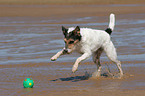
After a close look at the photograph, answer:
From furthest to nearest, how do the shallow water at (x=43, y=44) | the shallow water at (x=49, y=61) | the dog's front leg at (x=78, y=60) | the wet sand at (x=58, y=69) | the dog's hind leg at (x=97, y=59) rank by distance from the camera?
the shallow water at (x=43, y=44)
the dog's hind leg at (x=97, y=59)
the dog's front leg at (x=78, y=60)
the shallow water at (x=49, y=61)
the wet sand at (x=58, y=69)

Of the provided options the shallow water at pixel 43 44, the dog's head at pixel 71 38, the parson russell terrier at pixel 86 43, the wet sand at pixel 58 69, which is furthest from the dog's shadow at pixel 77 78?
the shallow water at pixel 43 44

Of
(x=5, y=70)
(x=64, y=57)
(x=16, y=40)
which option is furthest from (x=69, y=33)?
(x=16, y=40)

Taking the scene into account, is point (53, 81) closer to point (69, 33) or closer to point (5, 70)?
point (69, 33)

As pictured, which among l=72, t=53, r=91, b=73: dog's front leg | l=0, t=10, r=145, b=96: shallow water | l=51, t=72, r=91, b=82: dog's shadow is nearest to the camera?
l=0, t=10, r=145, b=96: shallow water

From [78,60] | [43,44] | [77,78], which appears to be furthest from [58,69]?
[43,44]

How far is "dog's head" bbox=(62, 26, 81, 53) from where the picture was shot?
8.48 m

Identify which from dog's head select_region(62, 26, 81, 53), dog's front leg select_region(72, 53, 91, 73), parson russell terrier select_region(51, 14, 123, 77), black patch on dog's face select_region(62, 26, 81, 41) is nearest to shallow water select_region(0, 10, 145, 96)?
dog's front leg select_region(72, 53, 91, 73)

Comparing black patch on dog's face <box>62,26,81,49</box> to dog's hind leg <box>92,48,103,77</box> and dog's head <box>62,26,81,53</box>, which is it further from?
dog's hind leg <box>92,48,103,77</box>

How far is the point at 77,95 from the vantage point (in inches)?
282

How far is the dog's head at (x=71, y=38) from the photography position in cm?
848

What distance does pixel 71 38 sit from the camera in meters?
8.52

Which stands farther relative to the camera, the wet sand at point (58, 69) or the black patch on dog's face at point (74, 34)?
the black patch on dog's face at point (74, 34)

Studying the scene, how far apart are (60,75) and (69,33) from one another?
1448 millimetres

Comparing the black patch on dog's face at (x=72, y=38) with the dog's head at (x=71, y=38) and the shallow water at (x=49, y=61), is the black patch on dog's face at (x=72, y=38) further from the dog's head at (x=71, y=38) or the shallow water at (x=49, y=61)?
the shallow water at (x=49, y=61)
